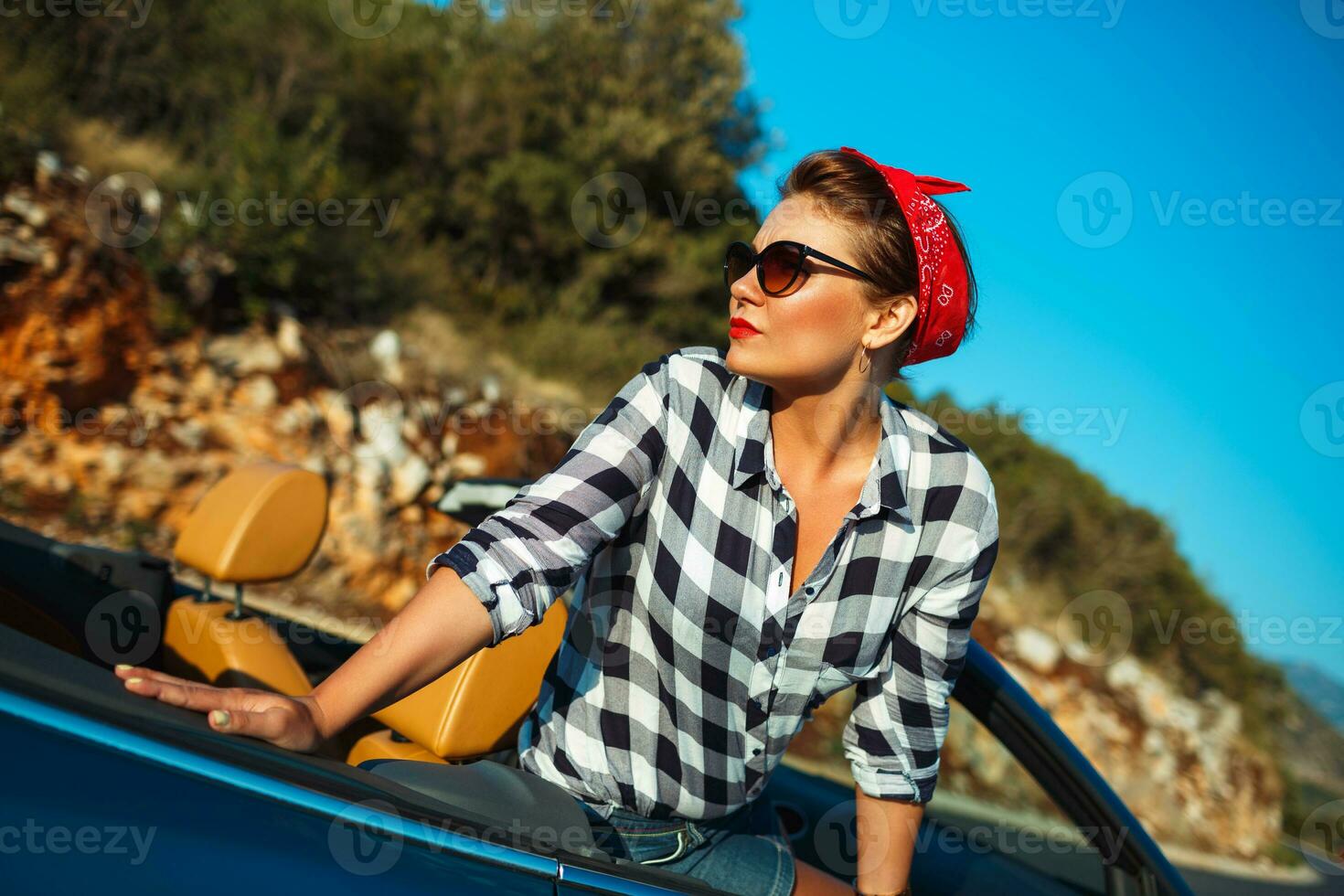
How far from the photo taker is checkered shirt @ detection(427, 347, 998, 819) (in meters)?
1.61

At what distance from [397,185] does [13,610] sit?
1032 centimetres

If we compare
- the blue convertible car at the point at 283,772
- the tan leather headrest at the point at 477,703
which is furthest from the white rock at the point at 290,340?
the tan leather headrest at the point at 477,703

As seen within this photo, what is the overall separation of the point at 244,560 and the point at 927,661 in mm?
1617

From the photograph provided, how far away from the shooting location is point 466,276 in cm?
1101

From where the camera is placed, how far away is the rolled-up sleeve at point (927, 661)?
1.75m

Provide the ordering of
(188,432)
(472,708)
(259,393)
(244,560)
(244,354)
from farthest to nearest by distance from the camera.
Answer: (244,354), (259,393), (188,432), (244,560), (472,708)

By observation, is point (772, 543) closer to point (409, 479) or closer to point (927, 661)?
point (927, 661)

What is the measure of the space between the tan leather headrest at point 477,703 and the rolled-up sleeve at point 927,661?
71 cm

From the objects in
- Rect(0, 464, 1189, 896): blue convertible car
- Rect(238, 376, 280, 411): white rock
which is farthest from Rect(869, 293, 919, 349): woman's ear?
Rect(238, 376, 280, 411): white rock

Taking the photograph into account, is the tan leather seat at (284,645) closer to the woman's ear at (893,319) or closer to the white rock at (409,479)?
the woman's ear at (893,319)

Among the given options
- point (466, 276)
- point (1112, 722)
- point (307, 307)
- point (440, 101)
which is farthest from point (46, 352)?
point (1112, 722)

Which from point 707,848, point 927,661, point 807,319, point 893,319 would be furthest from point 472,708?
point 893,319

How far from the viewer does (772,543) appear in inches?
65.2

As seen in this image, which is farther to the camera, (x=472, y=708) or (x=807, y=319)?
(x=472, y=708)
